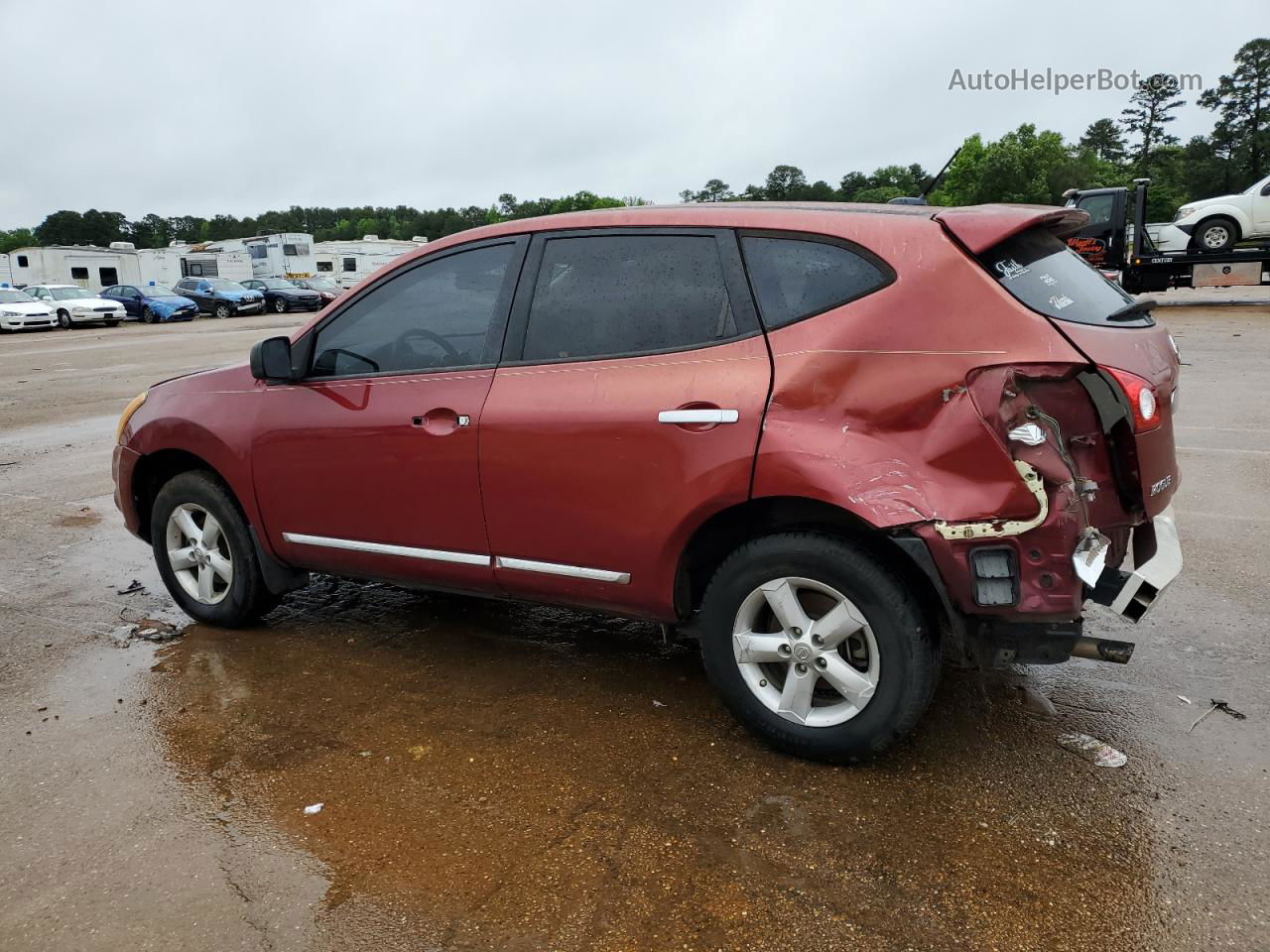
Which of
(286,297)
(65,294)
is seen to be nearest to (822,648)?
(65,294)

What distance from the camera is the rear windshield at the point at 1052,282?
2.98 meters

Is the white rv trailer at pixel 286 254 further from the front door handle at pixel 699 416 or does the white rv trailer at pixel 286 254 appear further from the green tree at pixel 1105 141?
the green tree at pixel 1105 141

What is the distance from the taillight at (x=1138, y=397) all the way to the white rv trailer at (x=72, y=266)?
176 ft

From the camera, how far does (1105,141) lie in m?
93.6

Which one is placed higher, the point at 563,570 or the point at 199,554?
the point at 563,570

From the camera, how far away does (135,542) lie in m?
6.20

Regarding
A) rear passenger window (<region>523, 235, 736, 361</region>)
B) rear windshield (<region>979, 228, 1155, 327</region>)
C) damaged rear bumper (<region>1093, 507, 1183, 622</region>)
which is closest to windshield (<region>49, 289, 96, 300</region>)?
rear passenger window (<region>523, 235, 736, 361</region>)

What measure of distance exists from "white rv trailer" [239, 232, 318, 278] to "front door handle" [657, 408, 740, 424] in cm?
5347

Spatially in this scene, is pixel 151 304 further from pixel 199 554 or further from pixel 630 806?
pixel 630 806

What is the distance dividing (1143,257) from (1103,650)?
2187 centimetres

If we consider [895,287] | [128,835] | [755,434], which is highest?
[895,287]

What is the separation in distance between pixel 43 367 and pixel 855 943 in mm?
20340

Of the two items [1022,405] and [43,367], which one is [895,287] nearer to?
[1022,405]

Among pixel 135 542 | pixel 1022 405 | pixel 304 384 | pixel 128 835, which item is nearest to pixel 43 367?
pixel 135 542
